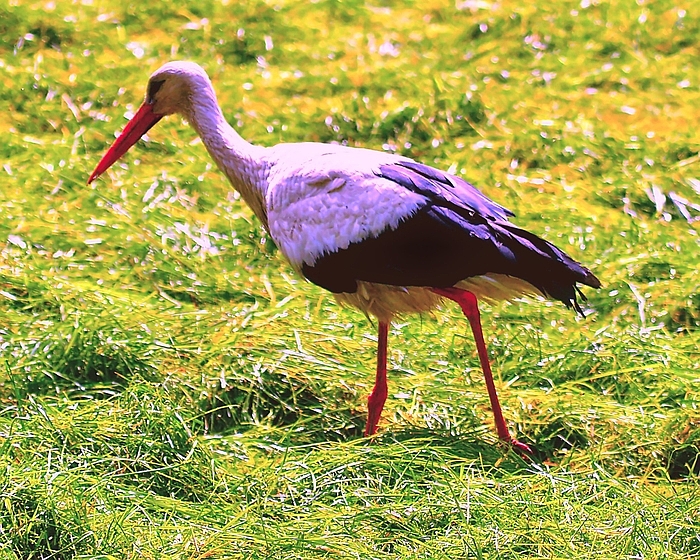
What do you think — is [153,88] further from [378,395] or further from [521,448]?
[521,448]

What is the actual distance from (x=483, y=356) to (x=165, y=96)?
60.6 inches

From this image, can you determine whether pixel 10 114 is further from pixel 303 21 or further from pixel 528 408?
pixel 528 408

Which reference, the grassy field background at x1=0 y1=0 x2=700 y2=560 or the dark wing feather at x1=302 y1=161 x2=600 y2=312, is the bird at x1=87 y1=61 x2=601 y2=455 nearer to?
the dark wing feather at x1=302 y1=161 x2=600 y2=312

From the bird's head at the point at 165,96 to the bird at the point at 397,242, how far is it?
0.46 m

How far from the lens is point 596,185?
17.5ft

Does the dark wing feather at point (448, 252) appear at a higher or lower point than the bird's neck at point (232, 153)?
lower

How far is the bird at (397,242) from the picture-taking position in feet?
11.2

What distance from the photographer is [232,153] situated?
12.8 feet

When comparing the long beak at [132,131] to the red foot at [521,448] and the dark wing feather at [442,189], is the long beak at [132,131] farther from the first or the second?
the red foot at [521,448]

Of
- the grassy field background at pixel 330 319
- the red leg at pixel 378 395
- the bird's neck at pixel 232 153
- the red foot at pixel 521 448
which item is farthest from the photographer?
the bird's neck at pixel 232 153

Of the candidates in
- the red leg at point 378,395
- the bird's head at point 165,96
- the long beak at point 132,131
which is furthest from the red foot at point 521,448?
the long beak at point 132,131

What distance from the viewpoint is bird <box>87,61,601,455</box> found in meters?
3.42

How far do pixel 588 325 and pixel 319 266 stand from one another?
1.24 metres

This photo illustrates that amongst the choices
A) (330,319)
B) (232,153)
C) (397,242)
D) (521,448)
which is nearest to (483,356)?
(521,448)
